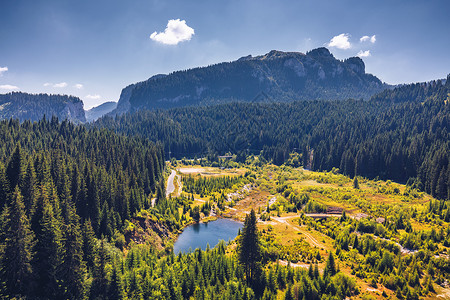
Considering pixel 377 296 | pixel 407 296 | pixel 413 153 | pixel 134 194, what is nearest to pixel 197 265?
pixel 377 296

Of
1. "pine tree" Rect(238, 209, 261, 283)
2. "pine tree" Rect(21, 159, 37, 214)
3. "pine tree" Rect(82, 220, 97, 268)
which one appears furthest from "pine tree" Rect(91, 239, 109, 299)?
"pine tree" Rect(238, 209, 261, 283)

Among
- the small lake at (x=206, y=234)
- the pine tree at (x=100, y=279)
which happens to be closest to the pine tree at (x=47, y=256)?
the pine tree at (x=100, y=279)

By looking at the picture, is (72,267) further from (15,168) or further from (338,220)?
(338,220)

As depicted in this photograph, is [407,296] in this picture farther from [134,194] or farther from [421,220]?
[134,194]

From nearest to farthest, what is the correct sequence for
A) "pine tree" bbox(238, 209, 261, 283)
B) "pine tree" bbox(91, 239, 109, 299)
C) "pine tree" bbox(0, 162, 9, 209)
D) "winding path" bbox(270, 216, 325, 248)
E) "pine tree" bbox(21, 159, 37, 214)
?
"pine tree" bbox(91, 239, 109, 299), "pine tree" bbox(238, 209, 261, 283), "pine tree" bbox(0, 162, 9, 209), "pine tree" bbox(21, 159, 37, 214), "winding path" bbox(270, 216, 325, 248)

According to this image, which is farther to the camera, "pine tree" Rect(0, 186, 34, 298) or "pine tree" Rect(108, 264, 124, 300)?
"pine tree" Rect(108, 264, 124, 300)

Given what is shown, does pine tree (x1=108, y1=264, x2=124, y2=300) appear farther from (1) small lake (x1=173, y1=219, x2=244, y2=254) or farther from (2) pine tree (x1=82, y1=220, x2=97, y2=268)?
(1) small lake (x1=173, y1=219, x2=244, y2=254)

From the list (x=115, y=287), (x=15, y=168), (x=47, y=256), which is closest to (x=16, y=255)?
(x=47, y=256)
